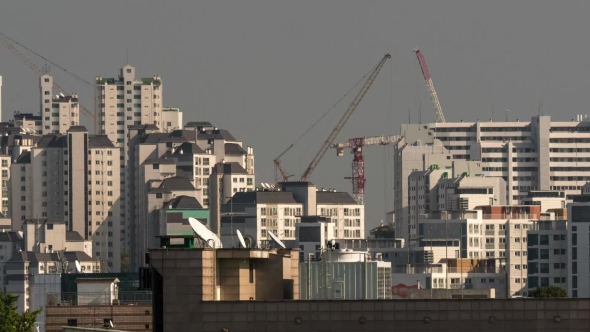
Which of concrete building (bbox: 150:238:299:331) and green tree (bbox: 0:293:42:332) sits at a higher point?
concrete building (bbox: 150:238:299:331)

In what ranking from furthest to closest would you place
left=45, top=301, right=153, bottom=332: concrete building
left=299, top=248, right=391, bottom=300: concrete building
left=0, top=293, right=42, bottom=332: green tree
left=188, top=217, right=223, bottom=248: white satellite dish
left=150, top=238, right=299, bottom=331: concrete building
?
left=45, top=301, right=153, bottom=332: concrete building → left=0, top=293, right=42, bottom=332: green tree → left=299, top=248, right=391, bottom=300: concrete building → left=188, top=217, right=223, bottom=248: white satellite dish → left=150, top=238, right=299, bottom=331: concrete building

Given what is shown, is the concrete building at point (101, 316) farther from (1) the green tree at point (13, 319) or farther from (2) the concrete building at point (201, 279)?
(2) the concrete building at point (201, 279)

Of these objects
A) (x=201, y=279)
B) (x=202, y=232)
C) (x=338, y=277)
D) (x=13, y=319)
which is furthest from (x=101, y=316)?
(x=201, y=279)

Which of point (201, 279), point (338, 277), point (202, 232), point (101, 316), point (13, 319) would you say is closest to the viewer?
point (201, 279)

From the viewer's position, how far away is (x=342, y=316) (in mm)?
65062

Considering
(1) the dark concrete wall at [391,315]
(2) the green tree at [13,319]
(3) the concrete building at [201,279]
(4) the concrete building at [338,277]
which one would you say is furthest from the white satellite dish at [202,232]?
(2) the green tree at [13,319]

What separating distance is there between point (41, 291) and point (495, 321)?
12724 cm

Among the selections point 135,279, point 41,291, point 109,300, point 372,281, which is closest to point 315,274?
point 372,281

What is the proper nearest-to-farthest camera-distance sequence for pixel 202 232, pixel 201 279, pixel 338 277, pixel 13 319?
pixel 201 279
pixel 202 232
pixel 13 319
pixel 338 277

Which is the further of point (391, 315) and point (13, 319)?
point (13, 319)

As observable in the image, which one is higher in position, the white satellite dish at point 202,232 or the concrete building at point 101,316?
the white satellite dish at point 202,232

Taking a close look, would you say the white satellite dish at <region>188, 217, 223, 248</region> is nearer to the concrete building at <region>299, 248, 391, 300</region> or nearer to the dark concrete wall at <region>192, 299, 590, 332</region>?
the dark concrete wall at <region>192, 299, 590, 332</region>

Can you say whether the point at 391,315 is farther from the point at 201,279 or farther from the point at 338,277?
the point at 338,277

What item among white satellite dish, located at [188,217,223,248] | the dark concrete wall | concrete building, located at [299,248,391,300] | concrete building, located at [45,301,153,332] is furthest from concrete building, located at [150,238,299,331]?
concrete building, located at [45,301,153,332]
